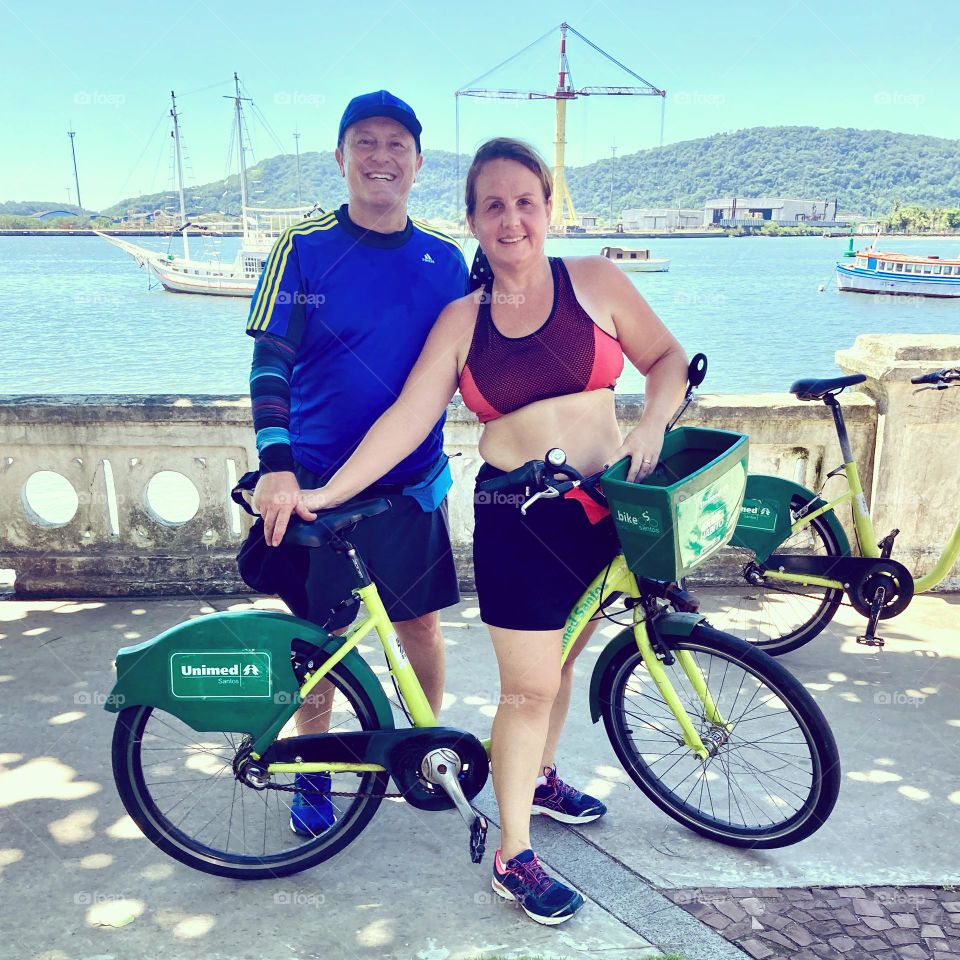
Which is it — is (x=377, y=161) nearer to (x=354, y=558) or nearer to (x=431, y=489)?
(x=431, y=489)

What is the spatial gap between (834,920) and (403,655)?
4.64 ft

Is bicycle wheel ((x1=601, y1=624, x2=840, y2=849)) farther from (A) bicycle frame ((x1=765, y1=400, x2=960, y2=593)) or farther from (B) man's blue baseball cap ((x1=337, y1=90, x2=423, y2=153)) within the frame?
(B) man's blue baseball cap ((x1=337, y1=90, x2=423, y2=153))

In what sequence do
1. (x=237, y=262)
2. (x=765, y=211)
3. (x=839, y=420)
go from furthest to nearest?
(x=765, y=211) → (x=237, y=262) → (x=839, y=420)

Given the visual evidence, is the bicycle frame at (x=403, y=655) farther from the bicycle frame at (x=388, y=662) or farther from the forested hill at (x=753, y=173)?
the forested hill at (x=753, y=173)

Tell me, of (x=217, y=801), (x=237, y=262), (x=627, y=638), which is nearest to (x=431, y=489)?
(x=627, y=638)

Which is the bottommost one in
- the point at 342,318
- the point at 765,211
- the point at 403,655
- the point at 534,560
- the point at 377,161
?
the point at 403,655

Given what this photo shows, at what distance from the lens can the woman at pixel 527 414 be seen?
101 inches

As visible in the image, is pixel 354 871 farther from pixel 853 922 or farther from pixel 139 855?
pixel 853 922

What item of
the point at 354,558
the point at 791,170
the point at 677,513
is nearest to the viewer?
the point at 677,513

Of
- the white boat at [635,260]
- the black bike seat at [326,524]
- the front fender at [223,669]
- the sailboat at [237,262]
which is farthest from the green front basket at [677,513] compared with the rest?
the white boat at [635,260]

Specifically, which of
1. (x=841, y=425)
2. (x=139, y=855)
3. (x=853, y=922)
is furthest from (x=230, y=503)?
(x=853, y=922)

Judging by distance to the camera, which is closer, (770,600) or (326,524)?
(326,524)

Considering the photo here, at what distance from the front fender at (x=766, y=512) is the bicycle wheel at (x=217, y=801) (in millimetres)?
1964

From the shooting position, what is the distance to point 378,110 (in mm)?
2793
